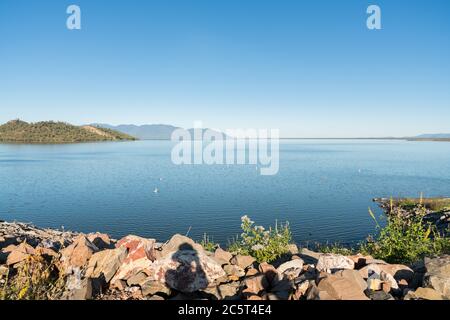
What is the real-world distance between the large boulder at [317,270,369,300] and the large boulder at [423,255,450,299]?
1519 millimetres

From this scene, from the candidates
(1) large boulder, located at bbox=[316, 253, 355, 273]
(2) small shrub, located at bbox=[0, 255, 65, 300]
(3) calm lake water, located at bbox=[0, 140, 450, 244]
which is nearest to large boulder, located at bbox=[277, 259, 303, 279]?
(1) large boulder, located at bbox=[316, 253, 355, 273]

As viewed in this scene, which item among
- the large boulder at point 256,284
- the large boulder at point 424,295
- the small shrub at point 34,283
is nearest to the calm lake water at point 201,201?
the large boulder at point 256,284

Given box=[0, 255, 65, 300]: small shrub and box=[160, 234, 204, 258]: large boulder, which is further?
box=[160, 234, 204, 258]: large boulder

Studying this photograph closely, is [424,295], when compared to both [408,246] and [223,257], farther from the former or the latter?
[223,257]

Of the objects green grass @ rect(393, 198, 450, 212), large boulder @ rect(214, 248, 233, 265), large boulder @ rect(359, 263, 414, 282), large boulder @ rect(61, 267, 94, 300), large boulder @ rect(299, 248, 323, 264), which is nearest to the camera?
large boulder @ rect(61, 267, 94, 300)

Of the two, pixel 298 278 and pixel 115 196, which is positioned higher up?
pixel 298 278

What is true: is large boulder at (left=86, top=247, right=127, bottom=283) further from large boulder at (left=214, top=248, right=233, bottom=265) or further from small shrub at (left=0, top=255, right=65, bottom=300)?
large boulder at (left=214, top=248, right=233, bottom=265)

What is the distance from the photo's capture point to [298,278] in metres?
7.74

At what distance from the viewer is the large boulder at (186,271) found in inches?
306

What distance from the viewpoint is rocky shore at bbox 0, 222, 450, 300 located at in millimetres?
6816

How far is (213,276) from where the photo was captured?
8.07 meters

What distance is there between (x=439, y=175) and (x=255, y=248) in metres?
65.1
